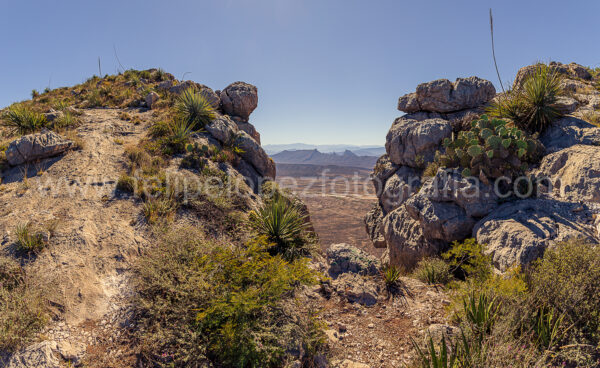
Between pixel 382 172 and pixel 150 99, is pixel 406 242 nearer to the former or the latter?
pixel 382 172

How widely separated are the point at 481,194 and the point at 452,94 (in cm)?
683

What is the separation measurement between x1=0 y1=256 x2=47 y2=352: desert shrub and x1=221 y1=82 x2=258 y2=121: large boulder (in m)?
11.1

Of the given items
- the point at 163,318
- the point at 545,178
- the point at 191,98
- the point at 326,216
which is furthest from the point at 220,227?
the point at 326,216

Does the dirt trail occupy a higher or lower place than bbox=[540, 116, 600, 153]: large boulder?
lower

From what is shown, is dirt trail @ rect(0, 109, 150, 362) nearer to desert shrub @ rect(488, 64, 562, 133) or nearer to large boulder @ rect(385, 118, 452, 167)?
Result: large boulder @ rect(385, 118, 452, 167)

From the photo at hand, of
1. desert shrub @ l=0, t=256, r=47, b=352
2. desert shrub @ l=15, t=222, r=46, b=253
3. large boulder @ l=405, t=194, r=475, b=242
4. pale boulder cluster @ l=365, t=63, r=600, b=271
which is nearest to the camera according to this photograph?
desert shrub @ l=0, t=256, r=47, b=352

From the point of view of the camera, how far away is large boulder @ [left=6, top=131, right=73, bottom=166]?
7.21m

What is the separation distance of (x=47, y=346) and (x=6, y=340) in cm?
38

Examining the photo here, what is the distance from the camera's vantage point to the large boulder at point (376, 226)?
12859mm

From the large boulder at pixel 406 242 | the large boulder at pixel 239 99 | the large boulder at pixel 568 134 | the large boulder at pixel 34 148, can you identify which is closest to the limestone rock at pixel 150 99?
the large boulder at pixel 239 99

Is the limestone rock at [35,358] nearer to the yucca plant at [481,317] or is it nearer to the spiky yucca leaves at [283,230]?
the spiky yucca leaves at [283,230]

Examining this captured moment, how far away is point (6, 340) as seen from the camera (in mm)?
2715

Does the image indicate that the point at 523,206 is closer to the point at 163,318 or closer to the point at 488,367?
the point at 488,367

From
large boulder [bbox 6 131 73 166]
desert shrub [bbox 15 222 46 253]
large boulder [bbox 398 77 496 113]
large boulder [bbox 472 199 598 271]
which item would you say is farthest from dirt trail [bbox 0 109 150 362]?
large boulder [bbox 398 77 496 113]
